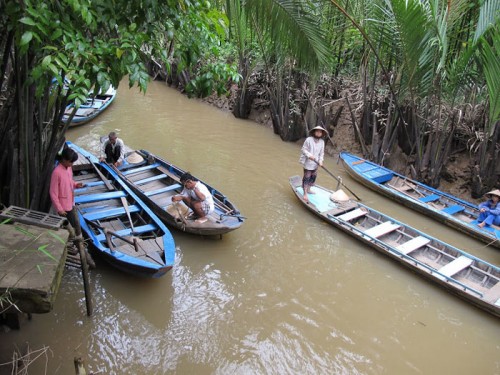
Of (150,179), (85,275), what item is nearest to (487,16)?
(150,179)

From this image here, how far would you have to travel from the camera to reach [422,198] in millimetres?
8375

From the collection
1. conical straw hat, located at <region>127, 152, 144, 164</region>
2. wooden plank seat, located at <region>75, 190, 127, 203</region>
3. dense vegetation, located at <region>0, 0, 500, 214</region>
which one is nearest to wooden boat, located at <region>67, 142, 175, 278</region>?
wooden plank seat, located at <region>75, 190, 127, 203</region>

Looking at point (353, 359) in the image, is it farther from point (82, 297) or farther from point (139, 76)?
point (139, 76)

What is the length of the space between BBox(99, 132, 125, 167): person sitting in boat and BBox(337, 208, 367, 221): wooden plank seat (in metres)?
4.54

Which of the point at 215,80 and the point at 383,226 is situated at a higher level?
the point at 215,80

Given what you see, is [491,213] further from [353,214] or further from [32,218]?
[32,218]

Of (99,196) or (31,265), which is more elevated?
(31,265)

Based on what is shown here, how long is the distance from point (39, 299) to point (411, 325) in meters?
4.64

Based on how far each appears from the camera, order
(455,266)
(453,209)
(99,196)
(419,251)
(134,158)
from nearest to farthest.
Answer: (455,266) → (99,196) → (419,251) → (453,209) → (134,158)

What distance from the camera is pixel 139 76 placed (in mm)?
2908

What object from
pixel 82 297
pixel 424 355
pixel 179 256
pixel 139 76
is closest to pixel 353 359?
pixel 424 355

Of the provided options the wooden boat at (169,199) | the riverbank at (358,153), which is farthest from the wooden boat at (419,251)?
the riverbank at (358,153)

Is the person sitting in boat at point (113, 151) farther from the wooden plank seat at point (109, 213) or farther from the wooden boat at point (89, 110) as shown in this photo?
the wooden boat at point (89, 110)

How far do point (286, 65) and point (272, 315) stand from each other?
26.7 feet
